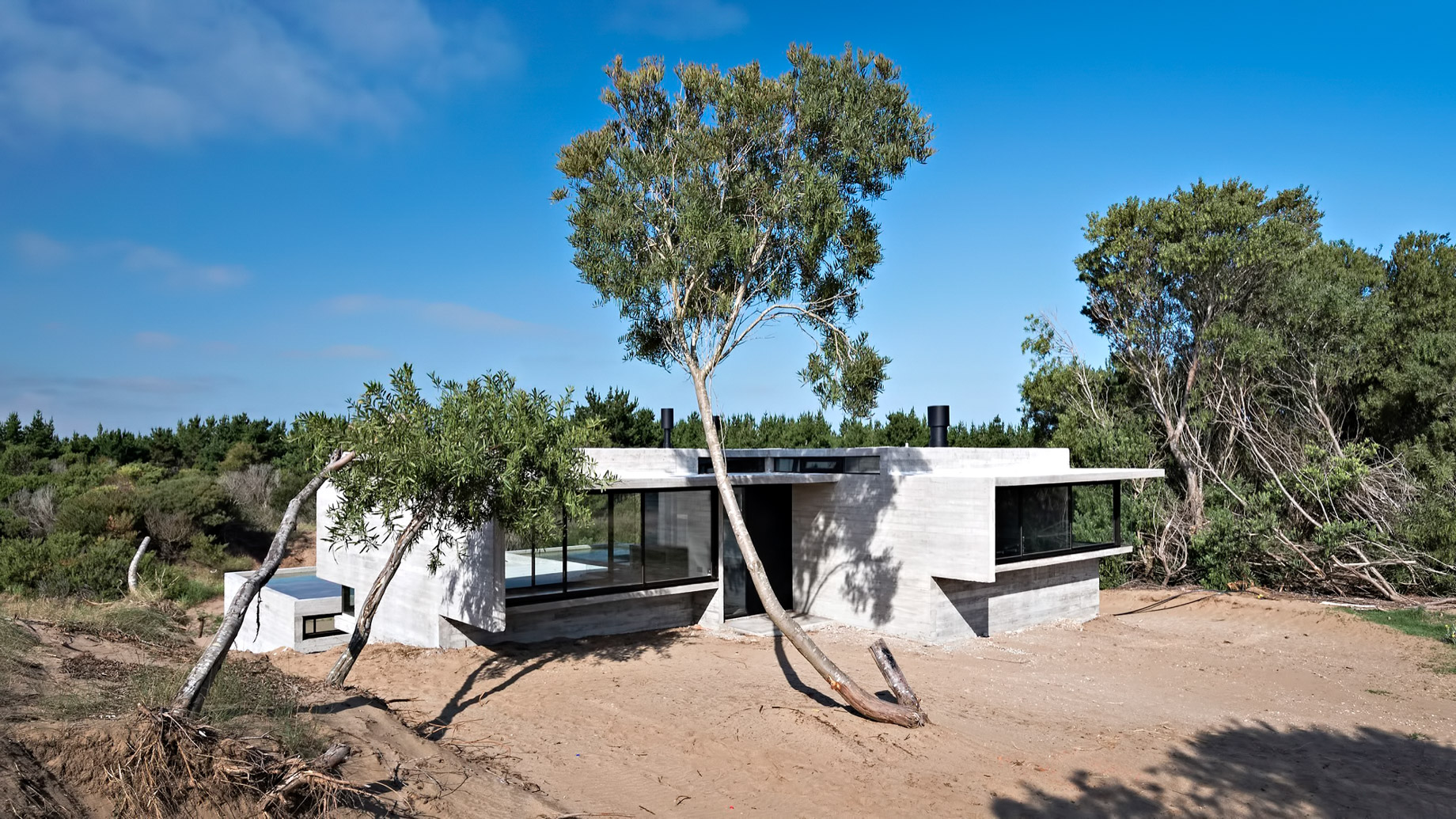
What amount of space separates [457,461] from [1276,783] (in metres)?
7.72

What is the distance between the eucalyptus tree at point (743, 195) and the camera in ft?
36.3

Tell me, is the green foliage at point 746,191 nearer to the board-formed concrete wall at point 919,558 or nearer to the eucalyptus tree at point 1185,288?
the board-formed concrete wall at point 919,558

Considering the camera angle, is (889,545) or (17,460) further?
(17,460)

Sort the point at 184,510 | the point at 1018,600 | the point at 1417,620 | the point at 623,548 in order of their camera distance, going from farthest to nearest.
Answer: the point at 184,510 < the point at 1417,620 < the point at 1018,600 < the point at 623,548

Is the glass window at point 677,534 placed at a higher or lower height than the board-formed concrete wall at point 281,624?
higher

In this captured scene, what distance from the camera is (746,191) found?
11336 millimetres

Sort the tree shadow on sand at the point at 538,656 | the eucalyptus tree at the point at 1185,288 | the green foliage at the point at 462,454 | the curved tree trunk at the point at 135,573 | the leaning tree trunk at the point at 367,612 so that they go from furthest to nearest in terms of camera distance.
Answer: the eucalyptus tree at the point at 1185,288 < the curved tree trunk at the point at 135,573 < the tree shadow on sand at the point at 538,656 < the leaning tree trunk at the point at 367,612 < the green foliage at the point at 462,454

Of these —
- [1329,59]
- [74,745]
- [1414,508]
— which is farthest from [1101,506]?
[74,745]

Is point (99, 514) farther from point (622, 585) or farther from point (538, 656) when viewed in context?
point (622, 585)

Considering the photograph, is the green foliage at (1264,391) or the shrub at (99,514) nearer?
the green foliage at (1264,391)

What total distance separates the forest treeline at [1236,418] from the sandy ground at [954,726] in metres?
5.11

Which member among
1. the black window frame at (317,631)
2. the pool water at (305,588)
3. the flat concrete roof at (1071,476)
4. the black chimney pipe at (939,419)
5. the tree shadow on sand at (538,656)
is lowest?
the black window frame at (317,631)

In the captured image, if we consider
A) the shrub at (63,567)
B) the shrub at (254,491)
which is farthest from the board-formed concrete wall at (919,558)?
the shrub at (254,491)

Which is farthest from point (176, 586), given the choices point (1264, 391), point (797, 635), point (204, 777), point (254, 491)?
point (1264, 391)
